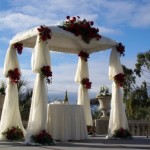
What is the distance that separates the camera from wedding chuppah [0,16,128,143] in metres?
9.85

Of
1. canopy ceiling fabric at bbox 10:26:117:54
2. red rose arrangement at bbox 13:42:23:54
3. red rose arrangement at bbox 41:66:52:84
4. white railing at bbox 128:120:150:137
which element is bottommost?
white railing at bbox 128:120:150:137

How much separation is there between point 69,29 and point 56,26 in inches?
16.9

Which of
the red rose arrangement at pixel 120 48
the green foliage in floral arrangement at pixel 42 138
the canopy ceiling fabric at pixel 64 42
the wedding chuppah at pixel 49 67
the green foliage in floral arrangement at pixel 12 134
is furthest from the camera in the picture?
the red rose arrangement at pixel 120 48

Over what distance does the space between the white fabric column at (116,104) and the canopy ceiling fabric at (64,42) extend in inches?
18.8

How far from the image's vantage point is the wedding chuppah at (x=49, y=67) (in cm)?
985

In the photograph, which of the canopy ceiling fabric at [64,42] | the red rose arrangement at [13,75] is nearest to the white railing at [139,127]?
the canopy ceiling fabric at [64,42]

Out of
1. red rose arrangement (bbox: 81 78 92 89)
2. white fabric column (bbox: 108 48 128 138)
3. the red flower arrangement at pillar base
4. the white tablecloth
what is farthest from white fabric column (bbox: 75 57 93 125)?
the white tablecloth

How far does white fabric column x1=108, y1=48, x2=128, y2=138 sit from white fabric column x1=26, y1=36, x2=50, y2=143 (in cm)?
252

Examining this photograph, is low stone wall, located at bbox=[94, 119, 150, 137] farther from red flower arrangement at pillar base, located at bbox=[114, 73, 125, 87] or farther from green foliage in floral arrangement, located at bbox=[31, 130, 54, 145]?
green foliage in floral arrangement, located at bbox=[31, 130, 54, 145]

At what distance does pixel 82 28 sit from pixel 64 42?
45.2 inches

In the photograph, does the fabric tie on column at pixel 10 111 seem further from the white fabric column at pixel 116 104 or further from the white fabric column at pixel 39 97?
the white fabric column at pixel 116 104

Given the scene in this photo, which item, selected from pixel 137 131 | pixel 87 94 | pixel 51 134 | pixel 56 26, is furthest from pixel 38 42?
pixel 137 131

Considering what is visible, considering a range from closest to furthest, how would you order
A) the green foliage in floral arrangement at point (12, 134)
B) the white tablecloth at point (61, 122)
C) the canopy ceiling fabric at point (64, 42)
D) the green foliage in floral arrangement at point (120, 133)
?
the white tablecloth at point (61, 122) → the canopy ceiling fabric at point (64, 42) → the green foliage in floral arrangement at point (12, 134) → the green foliage in floral arrangement at point (120, 133)

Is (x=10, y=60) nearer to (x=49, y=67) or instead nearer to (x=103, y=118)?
(x=49, y=67)
